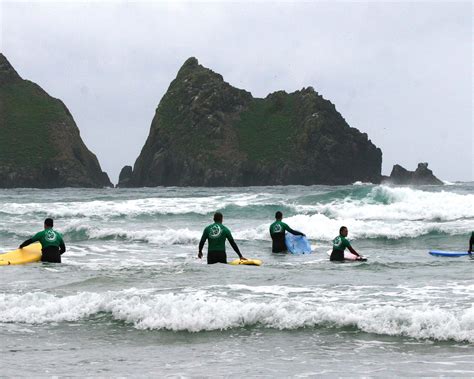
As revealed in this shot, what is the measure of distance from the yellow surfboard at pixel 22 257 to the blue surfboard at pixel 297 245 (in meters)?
7.07

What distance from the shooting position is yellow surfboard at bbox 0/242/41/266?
657 inches

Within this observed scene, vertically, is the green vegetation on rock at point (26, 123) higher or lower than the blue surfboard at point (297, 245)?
higher

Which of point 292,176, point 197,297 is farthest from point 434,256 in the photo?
point 292,176

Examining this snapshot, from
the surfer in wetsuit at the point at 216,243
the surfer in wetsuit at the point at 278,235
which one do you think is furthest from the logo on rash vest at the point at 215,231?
the surfer in wetsuit at the point at 278,235

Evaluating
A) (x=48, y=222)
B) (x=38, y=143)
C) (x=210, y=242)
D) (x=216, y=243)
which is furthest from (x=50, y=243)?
(x=38, y=143)

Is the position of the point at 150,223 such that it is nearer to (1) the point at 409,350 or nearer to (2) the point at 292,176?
(1) the point at 409,350

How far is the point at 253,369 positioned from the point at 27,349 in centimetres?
Result: 283

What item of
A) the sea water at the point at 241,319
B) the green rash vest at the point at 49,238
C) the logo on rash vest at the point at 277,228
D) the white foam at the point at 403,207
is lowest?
the sea water at the point at 241,319

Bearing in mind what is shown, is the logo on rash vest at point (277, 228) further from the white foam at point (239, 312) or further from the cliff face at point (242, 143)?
the cliff face at point (242, 143)

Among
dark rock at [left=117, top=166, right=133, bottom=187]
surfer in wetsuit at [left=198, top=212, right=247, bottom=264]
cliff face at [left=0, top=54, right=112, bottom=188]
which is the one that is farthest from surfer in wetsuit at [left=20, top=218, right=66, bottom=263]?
dark rock at [left=117, top=166, right=133, bottom=187]

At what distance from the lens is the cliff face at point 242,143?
428ft

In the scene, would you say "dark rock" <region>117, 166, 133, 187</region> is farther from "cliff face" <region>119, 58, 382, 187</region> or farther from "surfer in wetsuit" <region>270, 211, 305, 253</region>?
"surfer in wetsuit" <region>270, 211, 305, 253</region>

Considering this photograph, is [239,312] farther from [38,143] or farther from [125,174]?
[125,174]

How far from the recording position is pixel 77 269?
1598 centimetres
